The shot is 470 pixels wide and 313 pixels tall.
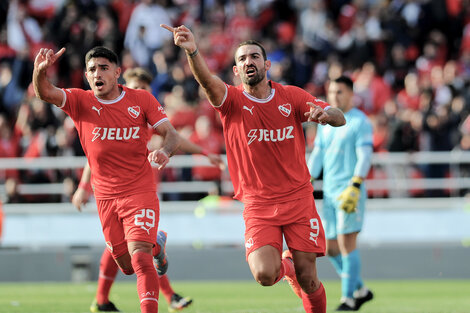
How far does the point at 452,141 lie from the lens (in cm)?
1739

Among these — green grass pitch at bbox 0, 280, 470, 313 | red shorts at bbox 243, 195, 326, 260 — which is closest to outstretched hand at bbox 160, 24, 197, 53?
red shorts at bbox 243, 195, 326, 260

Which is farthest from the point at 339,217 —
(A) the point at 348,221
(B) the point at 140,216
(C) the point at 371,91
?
(C) the point at 371,91

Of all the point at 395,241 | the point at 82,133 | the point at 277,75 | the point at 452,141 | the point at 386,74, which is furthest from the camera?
the point at 386,74

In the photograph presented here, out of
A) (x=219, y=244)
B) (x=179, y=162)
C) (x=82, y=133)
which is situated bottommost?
(x=219, y=244)

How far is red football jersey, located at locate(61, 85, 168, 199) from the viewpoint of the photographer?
8.82 m

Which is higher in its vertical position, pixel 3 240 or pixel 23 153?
pixel 23 153

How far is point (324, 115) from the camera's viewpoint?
763 cm

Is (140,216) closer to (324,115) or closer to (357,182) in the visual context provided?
(324,115)

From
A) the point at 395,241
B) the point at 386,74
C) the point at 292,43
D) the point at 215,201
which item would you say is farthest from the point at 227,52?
the point at 395,241

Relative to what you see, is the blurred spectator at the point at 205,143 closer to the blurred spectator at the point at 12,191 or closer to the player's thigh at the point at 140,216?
the blurred spectator at the point at 12,191

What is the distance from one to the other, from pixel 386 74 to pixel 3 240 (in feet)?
31.0

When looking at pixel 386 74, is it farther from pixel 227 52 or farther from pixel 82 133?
pixel 82 133

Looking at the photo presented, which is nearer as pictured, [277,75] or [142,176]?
[142,176]

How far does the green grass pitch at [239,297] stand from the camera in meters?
11.0
